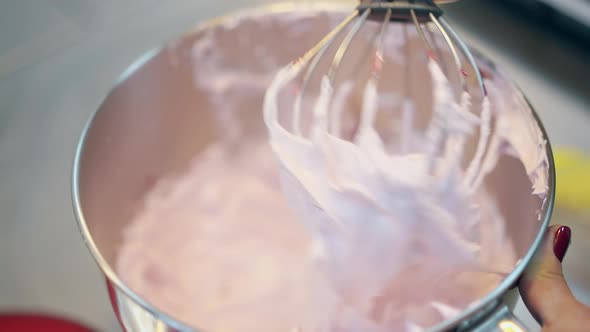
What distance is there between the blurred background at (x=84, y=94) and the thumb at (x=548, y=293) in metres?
0.11

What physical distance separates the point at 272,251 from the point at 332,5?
0.58 ft

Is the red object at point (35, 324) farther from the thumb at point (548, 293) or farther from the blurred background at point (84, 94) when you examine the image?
the thumb at point (548, 293)

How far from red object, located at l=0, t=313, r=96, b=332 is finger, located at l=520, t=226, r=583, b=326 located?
26cm

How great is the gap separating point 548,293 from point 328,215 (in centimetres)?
13

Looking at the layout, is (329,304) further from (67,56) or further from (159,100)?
(67,56)

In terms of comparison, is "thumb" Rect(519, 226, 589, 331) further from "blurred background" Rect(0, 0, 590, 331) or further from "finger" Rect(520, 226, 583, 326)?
"blurred background" Rect(0, 0, 590, 331)

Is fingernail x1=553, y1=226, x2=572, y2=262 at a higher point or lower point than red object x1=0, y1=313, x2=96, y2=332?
higher

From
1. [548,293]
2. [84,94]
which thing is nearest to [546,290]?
[548,293]

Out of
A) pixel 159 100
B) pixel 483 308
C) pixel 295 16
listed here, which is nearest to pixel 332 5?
pixel 295 16

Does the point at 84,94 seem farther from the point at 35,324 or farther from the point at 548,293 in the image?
the point at 548,293

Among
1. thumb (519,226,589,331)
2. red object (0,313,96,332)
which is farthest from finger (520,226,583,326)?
red object (0,313,96,332)

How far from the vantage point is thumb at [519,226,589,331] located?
9.1 inches

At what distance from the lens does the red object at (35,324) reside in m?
0.35

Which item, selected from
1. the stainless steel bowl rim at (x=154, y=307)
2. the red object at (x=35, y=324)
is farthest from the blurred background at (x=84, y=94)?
the stainless steel bowl rim at (x=154, y=307)
